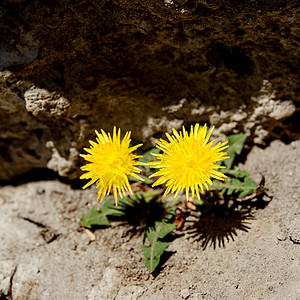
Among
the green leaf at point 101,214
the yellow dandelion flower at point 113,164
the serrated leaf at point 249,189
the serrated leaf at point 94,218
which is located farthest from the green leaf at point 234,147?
the serrated leaf at point 94,218

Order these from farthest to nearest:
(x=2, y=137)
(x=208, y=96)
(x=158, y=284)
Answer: (x=2, y=137)
(x=208, y=96)
(x=158, y=284)

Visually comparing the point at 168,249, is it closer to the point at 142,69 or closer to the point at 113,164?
the point at 113,164

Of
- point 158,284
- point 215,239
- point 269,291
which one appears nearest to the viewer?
point 269,291

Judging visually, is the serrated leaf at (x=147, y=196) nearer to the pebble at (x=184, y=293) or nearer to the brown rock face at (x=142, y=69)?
the brown rock face at (x=142, y=69)

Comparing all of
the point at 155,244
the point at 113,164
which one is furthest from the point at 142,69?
the point at 155,244

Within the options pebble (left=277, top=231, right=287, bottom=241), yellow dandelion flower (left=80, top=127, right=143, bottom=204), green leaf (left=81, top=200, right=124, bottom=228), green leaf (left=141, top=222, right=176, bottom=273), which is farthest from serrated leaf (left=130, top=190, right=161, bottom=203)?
pebble (left=277, top=231, right=287, bottom=241)

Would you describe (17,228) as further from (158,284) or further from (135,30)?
(135,30)

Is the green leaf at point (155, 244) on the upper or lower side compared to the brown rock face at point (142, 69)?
lower

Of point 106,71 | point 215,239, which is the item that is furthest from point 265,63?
point 215,239
